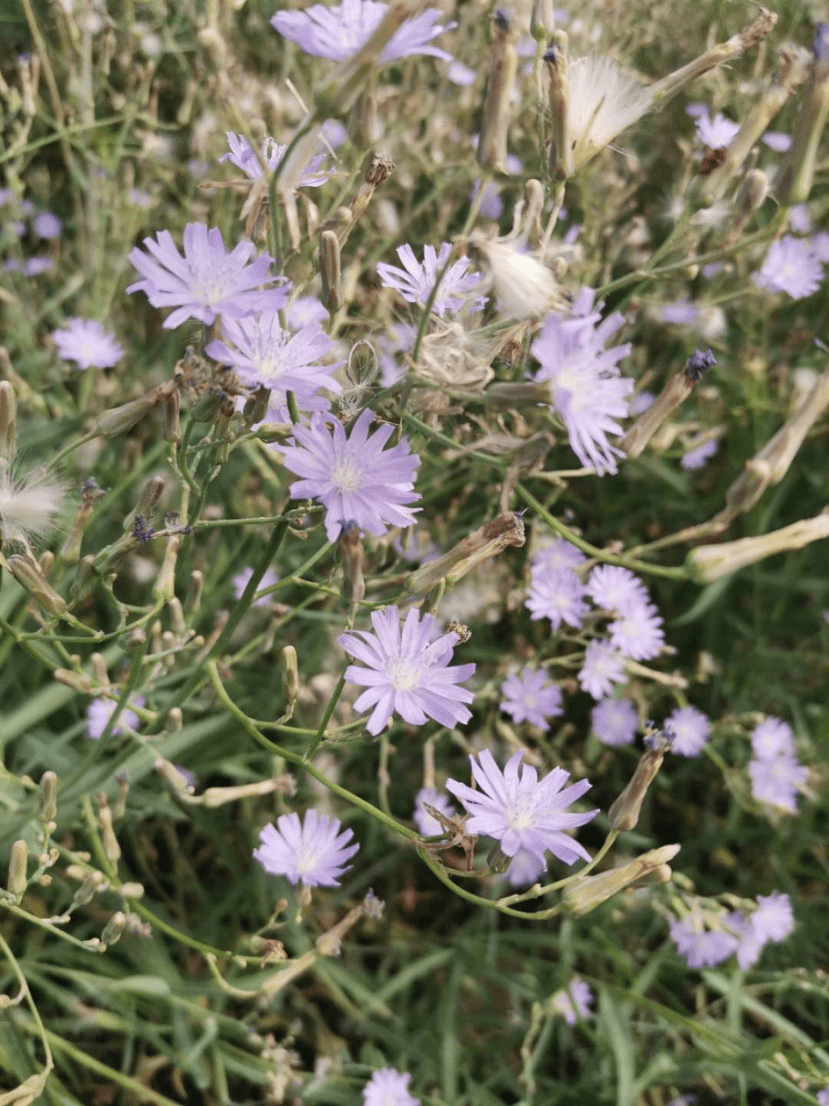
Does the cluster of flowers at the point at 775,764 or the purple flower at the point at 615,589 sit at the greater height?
the purple flower at the point at 615,589

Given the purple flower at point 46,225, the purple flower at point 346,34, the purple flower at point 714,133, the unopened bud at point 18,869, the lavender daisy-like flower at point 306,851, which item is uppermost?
the purple flower at point 346,34

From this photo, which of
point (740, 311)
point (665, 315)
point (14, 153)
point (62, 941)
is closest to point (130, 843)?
point (62, 941)

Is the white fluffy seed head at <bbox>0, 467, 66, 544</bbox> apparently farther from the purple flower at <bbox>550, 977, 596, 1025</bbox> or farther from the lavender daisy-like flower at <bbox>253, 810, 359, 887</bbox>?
the purple flower at <bbox>550, 977, 596, 1025</bbox>

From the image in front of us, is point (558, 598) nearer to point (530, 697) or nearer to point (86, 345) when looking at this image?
point (530, 697)

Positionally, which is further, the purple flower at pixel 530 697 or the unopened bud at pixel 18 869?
the purple flower at pixel 530 697

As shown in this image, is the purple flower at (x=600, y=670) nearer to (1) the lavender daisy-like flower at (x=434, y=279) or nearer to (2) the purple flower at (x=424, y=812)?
(2) the purple flower at (x=424, y=812)

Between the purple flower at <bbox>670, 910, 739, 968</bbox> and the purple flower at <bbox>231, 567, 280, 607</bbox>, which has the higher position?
the purple flower at <bbox>231, 567, 280, 607</bbox>

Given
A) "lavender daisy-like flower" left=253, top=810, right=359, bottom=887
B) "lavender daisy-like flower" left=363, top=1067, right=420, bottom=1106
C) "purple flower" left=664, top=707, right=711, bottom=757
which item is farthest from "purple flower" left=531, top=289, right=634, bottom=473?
"purple flower" left=664, top=707, right=711, bottom=757

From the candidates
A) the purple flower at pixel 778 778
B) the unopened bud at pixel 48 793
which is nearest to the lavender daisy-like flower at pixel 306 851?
the unopened bud at pixel 48 793

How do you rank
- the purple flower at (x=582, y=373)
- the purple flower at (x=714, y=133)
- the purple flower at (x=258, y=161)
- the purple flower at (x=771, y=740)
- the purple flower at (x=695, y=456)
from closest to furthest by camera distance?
the purple flower at (x=582, y=373) → the purple flower at (x=258, y=161) → the purple flower at (x=714, y=133) → the purple flower at (x=771, y=740) → the purple flower at (x=695, y=456)
